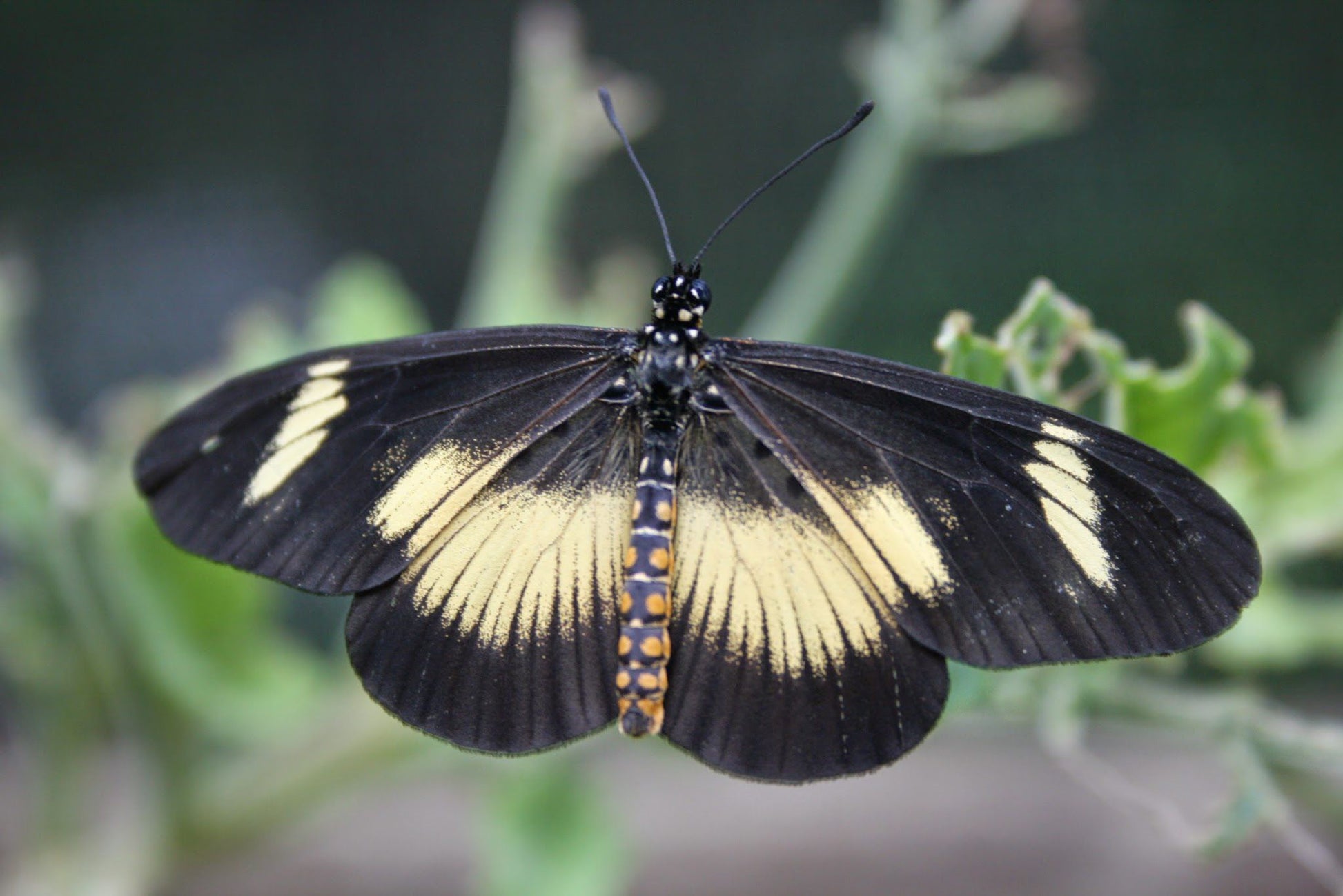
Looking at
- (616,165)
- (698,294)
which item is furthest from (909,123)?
(616,165)

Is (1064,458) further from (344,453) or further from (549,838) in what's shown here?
(549,838)

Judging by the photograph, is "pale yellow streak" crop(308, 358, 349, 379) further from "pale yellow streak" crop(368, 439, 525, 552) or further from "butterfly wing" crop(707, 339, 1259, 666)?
"butterfly wing" crop(707, 339, 1259, 666)

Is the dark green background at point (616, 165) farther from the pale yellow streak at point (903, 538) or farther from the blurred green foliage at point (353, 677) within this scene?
the pale yellow streak at point (903, 538)

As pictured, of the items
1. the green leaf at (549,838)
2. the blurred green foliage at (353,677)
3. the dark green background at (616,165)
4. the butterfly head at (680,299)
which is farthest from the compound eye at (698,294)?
the dark green background at (616,165)

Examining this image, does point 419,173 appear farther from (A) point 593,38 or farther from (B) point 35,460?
(B) point 35,460

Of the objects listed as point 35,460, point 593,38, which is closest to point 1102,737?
point 593,38

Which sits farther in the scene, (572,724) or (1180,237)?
(1180,237)
